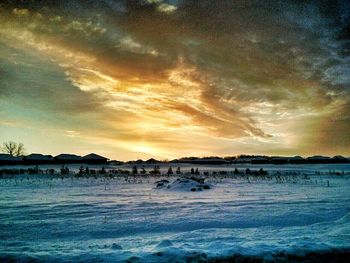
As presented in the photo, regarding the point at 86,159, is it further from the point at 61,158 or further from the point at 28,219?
the point at 28,219

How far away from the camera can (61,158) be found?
4456 inches

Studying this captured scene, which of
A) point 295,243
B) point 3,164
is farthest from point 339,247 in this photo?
point 3,164

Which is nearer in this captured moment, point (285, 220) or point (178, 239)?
point (178, 239)

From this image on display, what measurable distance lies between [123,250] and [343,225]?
6862mm

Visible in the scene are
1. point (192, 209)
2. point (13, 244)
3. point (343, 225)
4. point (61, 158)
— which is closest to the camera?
point (13, 244)

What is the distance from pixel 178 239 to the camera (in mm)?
7371

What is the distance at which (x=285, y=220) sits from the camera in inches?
394

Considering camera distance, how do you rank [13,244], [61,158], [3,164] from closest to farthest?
[13,244] → [3,164] → [61,158]

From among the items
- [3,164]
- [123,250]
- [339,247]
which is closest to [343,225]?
[339,247]

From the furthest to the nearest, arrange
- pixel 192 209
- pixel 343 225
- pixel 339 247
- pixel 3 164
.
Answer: pixel 3 164 < pixel 192 209 < pixel 343 225 < pixel 339 247

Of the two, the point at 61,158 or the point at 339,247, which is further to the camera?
the point at 61,158

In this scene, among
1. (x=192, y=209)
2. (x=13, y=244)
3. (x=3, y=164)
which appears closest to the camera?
(x=13, y=244)

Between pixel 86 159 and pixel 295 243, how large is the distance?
119 m

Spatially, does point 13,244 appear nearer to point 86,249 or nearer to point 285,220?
point 86,249
